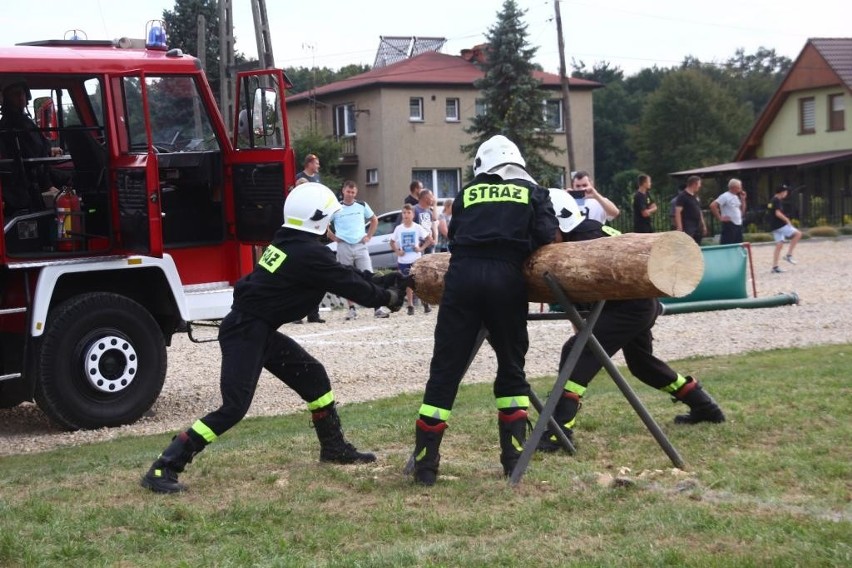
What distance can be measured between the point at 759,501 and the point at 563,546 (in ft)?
4.29

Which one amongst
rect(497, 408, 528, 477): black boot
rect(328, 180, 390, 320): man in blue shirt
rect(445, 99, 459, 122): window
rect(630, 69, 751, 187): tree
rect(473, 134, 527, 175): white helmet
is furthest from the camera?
rect(630, 69, 751, 187): tree

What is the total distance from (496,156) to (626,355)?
2.03 meters

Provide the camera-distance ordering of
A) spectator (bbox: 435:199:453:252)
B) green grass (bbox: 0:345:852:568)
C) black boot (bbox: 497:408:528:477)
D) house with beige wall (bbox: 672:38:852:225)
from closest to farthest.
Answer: green grass (bbox: 0:345:852:568) → black boot (bbox: 497:408:528:477) → spectator (bbox: 435:199:453:252) → house with beige wall (bbox: 672:38:852:225)

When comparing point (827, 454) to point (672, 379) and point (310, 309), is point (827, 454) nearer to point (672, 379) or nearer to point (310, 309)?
point (672, 379)

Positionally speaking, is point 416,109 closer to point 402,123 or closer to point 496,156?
point 402,123

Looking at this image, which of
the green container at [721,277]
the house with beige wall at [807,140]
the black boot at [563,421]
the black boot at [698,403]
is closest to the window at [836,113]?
the house with beige wall at [807,140]

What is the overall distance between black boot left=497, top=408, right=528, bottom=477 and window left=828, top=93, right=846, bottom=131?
47.7m

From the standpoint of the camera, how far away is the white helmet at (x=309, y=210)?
7.52m

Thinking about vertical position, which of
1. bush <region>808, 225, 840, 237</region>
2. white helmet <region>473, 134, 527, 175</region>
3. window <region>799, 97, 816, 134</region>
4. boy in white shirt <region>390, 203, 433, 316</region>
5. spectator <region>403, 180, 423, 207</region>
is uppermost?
window <region>799, 97, 816, 134</region>

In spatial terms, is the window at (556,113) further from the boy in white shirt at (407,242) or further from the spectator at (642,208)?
the boy in white shirt at (407,242)

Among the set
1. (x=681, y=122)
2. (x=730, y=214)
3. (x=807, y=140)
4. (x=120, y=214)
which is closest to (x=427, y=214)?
(x=730, y=214)

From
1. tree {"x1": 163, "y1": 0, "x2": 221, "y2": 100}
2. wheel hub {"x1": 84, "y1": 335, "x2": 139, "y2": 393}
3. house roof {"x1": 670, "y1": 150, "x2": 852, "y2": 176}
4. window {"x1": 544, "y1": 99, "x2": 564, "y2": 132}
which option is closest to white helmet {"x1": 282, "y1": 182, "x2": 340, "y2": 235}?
wheel hub {"x1": 84, "y1": 335, "x2": 139, "y2": 393}

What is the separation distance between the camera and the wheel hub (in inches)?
416

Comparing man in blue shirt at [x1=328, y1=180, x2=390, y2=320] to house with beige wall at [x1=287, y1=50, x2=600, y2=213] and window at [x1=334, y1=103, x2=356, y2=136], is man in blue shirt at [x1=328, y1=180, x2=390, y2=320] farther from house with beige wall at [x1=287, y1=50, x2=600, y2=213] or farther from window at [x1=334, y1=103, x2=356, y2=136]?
window at [x1=334, y1=103, x2=356, y2=136]
